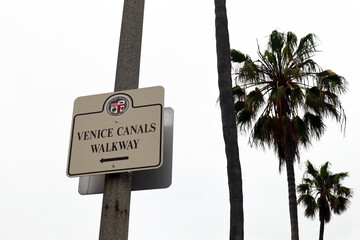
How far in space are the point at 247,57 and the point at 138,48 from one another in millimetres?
13457

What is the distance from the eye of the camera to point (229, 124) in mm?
7500

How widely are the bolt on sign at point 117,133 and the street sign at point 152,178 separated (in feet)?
0.55

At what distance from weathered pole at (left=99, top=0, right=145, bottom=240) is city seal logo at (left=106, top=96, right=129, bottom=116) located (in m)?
0.24

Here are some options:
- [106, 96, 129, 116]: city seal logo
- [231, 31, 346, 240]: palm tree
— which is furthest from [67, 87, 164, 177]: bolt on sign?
[231, 31, 346, 240]: palm tree

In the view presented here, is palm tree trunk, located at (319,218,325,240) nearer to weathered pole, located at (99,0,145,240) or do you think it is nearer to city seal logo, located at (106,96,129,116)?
weathered pole, located at (99,0,145,240)

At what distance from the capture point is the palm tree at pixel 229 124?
23.7ft

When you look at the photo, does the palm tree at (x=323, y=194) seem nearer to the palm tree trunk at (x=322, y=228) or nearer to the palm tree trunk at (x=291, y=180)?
the palm tree trunk at (x=322, y=228)

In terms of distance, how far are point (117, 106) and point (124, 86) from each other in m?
0.30

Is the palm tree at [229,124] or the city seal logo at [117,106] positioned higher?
the palm tree at [229,124]

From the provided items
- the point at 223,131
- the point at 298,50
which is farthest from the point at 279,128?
the point at 223,131

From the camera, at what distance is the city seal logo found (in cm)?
306

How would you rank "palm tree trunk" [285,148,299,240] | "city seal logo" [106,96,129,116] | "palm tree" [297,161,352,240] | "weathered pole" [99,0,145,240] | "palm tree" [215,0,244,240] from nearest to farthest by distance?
1. "weathered pole" [99,0,145,240]
2. "city seal logo" [106,96,129,116]
3. "palm tree" [215,0,244,240]
4. "palm tree trunk" [285,148,299,240]
5. "palm tree" [297,161,352,240]

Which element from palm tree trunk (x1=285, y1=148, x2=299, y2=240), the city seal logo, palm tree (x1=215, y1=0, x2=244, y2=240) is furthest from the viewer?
palm tree trunk (x1=285, y1=148, x2=299, y2=240)

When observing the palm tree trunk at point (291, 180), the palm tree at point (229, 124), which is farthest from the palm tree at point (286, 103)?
the palm tree at point (229, 124)
